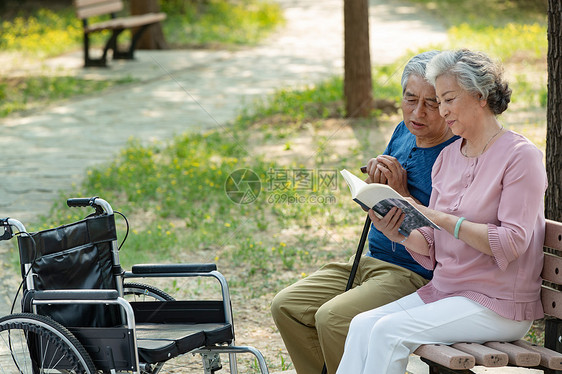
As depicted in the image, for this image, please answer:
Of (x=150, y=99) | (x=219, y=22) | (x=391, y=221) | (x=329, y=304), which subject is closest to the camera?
(x=391, y=221)

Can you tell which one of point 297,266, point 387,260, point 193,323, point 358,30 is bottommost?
point 297,266

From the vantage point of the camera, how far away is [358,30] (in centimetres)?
795

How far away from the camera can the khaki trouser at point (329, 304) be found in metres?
2.89

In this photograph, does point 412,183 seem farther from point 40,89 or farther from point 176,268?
point 40,89

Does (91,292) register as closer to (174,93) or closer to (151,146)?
(151,146)

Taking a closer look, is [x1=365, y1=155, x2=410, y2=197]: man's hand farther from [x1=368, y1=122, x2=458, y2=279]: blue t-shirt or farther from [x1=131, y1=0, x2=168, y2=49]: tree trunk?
[x1=131, y1=0, x2=168, y2=49]: tree trunk

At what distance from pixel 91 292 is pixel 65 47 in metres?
12.1

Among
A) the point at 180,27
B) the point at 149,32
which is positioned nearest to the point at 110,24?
the point at 149,32

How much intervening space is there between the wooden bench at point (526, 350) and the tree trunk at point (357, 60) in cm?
553

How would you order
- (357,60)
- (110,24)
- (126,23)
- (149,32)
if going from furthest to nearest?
1. (149,32)
2. (126,23)
3. (110,24)
4. (357,60)

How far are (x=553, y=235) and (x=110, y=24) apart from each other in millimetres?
10296

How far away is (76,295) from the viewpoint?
2.75 metres

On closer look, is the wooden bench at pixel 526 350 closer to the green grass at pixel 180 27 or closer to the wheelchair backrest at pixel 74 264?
the wheelchair backrest at pixel 74 264

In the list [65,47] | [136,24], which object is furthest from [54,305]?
[65,47]
